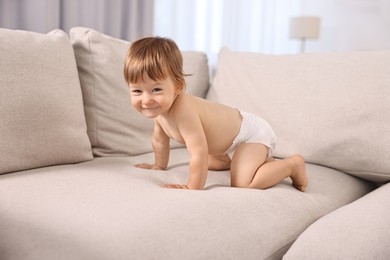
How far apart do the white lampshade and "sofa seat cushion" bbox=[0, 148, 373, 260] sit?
2510 millimetres

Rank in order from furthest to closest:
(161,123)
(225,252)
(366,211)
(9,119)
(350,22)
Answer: (350,22) → (161,123) → (9,119) → (366,211) → (225,252)

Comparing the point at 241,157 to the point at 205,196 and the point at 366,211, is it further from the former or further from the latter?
the point at 366,211

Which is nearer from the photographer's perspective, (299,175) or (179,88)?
(179,88)

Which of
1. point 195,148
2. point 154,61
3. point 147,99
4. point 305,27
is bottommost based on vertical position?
point 195,148

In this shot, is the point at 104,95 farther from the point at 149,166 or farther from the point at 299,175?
the point at 299,175

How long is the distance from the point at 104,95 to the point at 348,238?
1025 mm

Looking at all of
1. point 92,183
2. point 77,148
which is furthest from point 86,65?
point 92,183

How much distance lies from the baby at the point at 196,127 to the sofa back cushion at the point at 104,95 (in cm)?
22

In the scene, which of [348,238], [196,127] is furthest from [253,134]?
[348,238]

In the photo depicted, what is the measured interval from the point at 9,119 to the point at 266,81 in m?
1.03

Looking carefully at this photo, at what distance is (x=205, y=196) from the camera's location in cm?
116

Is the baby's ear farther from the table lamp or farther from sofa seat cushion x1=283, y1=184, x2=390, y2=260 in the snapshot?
the table lamp

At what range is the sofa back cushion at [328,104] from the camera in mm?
1600

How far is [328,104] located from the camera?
170 centimetres
